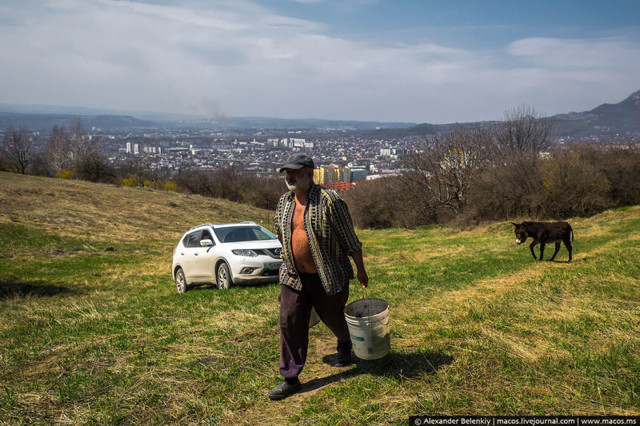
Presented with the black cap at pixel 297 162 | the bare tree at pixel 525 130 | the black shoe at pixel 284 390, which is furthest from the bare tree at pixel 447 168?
the black shoe at pixel 284 390

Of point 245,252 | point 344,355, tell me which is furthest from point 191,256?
point 344,355

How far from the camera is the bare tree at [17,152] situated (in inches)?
3147

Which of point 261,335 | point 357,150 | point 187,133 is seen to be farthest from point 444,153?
point 187,133

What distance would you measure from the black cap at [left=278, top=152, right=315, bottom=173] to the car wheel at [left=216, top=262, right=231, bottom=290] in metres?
7.54

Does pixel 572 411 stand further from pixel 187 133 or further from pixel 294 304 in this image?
pixel 187 133

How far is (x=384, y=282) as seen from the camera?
11344mm

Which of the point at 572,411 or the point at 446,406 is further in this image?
the point at 446,406

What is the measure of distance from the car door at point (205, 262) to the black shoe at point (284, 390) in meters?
7.98

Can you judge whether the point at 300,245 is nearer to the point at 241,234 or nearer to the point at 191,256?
the point at 241,234

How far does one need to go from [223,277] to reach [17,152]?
83954mm

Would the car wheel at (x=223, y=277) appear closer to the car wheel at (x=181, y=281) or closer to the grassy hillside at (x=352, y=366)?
the grassy hillside at (x=352, y=366)

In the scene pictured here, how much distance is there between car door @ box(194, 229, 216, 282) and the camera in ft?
40.2

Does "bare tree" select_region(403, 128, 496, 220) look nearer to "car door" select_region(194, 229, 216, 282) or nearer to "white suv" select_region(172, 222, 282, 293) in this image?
"white suv" select_region(172, 222, 282, 293)

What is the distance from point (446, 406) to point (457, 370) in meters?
0.71
